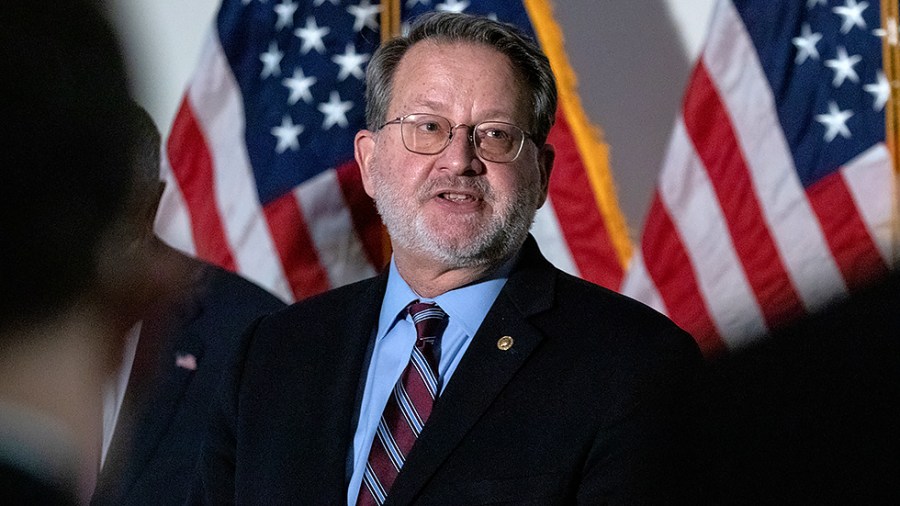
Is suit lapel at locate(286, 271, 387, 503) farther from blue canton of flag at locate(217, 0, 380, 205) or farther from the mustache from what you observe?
blue canton of flag at locate(217, 0, 380, 205)

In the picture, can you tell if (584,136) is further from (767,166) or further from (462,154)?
(462,154)

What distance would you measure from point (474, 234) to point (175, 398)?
822 millimetres

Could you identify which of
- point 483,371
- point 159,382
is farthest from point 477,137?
point 159,382

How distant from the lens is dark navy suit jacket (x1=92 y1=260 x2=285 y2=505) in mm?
2012

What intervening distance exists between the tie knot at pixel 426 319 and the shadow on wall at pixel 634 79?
1787 millimetres

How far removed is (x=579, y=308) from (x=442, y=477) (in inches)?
13.1

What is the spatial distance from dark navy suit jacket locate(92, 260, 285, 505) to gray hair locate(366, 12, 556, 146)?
0.56 m

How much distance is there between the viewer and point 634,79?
132 inches

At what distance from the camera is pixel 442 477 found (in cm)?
147

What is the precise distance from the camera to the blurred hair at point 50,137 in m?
0.24

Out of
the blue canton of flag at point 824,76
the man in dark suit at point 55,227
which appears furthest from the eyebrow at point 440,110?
the man in dark suit at point 55,227

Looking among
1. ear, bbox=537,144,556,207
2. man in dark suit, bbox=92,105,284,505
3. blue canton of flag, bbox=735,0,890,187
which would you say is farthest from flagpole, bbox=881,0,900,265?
man in dark suit, bbox=92,105,284,505

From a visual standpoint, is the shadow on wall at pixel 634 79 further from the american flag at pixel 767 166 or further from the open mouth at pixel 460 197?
the open mouth at pixel 460 197

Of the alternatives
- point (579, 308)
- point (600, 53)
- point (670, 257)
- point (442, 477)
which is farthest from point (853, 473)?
point (600, 53)
